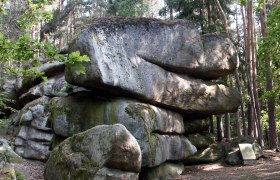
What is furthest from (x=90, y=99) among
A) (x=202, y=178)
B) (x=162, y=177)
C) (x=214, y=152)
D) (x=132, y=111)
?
(x=214, y=152)

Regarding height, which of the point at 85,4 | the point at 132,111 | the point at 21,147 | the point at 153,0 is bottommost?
the point at 21,147

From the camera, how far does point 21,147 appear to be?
17391 mm

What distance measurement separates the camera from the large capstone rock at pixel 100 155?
30.2 ft

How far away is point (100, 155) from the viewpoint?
9.33 m

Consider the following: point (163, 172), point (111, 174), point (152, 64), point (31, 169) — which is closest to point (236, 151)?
point (163, 172)

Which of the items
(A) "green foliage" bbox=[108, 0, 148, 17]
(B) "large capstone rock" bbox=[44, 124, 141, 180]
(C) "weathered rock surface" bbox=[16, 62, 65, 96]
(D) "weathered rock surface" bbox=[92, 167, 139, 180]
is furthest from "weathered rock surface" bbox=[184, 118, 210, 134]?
(A) "green foliage" bbox=[108, 0, 148, 17]

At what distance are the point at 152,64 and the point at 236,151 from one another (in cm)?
628

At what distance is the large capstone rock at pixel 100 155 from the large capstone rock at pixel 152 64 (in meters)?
2.79

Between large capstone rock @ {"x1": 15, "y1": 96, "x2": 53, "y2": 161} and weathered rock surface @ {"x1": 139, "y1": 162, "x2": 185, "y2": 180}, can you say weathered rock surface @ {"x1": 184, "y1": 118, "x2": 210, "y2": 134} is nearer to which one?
weathered rock surface @ {"x1": 139, "y1": 162, "x2": 185, "y2": 180}

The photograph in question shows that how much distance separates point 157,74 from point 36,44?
932 centimetres

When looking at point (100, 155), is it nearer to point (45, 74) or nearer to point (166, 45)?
point (166, 45)

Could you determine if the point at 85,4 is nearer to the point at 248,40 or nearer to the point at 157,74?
the point at 248,40

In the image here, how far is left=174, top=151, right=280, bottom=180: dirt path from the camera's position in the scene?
12.1 meters

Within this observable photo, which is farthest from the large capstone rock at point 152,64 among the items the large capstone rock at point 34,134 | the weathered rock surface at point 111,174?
the large capstone rock at point 34,134
